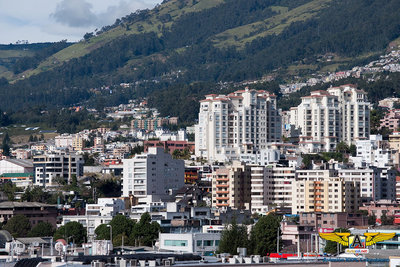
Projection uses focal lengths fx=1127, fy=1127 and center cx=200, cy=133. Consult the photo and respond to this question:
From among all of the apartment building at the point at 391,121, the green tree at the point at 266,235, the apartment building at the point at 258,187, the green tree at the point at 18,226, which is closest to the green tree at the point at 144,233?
the green tree at the point at 266,235

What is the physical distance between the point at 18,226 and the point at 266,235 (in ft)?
108

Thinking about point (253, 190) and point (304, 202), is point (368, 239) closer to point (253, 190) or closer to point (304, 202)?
point (304, 202)

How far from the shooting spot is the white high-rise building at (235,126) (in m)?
163

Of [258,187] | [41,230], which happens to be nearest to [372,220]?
[258,187]

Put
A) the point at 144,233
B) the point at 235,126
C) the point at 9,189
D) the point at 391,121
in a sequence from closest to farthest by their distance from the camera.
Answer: the point at 144,233 < the point at 9,189 < the point at 235,126 < the point at 391,121

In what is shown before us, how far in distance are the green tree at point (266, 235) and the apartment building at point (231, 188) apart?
37.5 metres

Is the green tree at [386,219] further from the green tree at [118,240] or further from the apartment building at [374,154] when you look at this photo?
the apartment building at [374,154]

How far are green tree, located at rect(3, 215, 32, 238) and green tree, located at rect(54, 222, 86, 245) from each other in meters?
6.02

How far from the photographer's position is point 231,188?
130 metres

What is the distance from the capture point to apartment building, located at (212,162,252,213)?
129125 millimetres

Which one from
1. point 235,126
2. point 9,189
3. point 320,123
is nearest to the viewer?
point 9,189

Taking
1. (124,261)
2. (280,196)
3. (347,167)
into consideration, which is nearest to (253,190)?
(280,196)

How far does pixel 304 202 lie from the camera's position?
122m

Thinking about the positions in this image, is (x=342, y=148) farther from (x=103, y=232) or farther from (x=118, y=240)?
(x=118, y=240)
